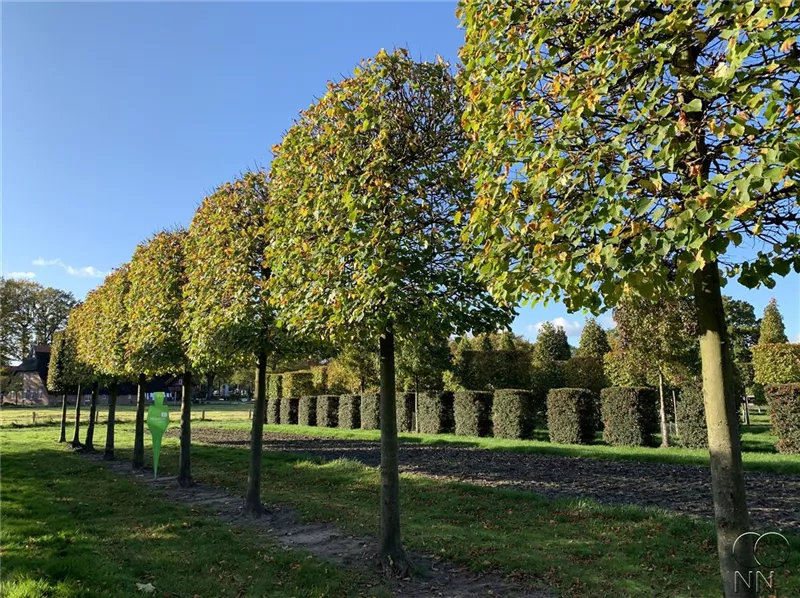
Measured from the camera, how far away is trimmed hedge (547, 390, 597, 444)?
18.7 meters

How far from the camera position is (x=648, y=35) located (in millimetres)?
3238

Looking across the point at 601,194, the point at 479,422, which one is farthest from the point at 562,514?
the point at 479,422

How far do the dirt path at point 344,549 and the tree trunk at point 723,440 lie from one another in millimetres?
2542

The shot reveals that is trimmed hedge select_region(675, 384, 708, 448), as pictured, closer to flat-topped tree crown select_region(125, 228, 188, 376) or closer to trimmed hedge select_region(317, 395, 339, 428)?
flat-topped tree crown select_region(125, 228, 188, 376)

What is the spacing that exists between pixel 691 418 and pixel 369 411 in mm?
15871

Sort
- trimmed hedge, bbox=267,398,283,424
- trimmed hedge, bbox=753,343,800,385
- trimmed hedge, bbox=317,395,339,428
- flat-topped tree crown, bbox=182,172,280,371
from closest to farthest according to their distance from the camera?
flat-topped tree crown, bbox=182,172,280,371, trimmed hedge, bbox=753,343,800,385, trimmed hedge, bbox=317,395,339,428, trimmed hedge, bbox=267,398,283,424

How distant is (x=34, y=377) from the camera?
245 ft

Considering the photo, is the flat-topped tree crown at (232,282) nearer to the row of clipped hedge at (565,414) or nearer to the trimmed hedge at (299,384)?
the row of clipped hedge at (565,414)

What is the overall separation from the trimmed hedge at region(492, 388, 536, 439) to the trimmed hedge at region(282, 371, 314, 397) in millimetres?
19386

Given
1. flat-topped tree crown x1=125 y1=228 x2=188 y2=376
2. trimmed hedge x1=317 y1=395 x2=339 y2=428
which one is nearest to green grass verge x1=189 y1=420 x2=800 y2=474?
trimmed hedge x1=317 y1=395 x2=339 y2=428

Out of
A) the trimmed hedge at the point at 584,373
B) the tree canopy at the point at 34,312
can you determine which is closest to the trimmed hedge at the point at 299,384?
the trimmed hedge at the point at 584,373

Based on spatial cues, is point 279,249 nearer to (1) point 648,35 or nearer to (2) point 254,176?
(2) point 254,176

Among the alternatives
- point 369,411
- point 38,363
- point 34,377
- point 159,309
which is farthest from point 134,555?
point 34,377

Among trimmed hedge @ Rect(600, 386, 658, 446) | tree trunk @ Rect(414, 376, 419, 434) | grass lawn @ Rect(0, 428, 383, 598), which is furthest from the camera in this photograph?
tree trunk @ Rect(414, 376, 419, 434)
